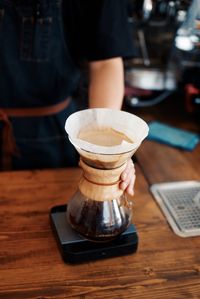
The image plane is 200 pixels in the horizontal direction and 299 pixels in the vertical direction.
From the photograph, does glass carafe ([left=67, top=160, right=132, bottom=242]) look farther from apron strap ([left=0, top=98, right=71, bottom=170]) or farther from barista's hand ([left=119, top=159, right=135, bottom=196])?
apron strap ([left=0, top=98, right=71, bottom=170])

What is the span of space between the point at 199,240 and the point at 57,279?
0.35 m

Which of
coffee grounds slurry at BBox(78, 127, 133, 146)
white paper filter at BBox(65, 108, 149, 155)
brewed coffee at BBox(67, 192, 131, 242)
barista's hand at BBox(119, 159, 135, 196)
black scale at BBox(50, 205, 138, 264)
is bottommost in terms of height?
black scale at BBox(50, 205, 138, 264)

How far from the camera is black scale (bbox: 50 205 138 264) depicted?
0.80 meters

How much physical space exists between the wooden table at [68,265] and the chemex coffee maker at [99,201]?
32 mm

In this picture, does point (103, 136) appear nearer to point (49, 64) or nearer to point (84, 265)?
point (84, 265)

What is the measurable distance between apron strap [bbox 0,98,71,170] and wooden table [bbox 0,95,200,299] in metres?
0.21

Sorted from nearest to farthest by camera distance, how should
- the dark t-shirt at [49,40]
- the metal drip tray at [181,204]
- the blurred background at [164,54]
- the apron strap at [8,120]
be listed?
the metal drip tray at [181,204] → the dark t-shirt at [49,40] → the apron strap at [8,120] → the blurred background at [164,54]

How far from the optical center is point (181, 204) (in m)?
1.03

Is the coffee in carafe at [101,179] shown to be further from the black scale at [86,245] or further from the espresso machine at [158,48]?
the espresso machine at [158,48]

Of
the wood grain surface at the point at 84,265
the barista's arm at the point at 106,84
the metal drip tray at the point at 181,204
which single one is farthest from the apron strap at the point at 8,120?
the metal drip tray at the point at 181,204

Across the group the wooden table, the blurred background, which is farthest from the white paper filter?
the blurred background

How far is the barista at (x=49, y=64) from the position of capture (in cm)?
113

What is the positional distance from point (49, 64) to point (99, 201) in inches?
21.8

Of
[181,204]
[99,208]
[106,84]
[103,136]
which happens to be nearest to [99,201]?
[99,208]
